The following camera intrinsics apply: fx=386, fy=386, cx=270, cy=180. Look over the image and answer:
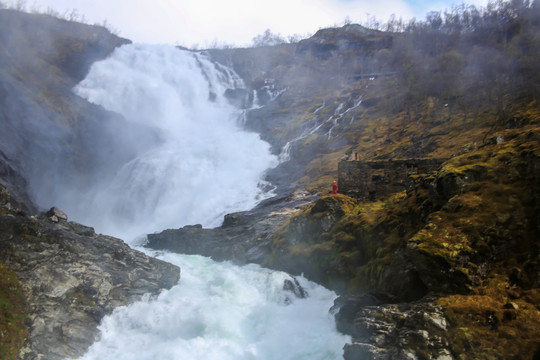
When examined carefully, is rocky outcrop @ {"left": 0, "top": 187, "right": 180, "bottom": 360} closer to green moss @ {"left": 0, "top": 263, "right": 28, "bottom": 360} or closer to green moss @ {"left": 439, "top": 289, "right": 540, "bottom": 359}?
green moss @ {"left": 0, "top": 263, "right": 28, "bottom": 360}

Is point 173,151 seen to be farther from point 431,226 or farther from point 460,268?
point 460,268

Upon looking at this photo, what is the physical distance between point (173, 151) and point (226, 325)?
36.6 m

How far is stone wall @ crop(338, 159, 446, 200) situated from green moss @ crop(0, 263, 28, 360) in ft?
57.4

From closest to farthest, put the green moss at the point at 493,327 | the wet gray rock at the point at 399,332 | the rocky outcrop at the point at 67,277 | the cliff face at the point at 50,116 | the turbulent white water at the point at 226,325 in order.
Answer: the green moss at the point at 493,327
the wet gray rock at the point at 399,332
the rocky outcrop at the point at 67,277
the turbulent white water at the point at 226,325
the cliff face at the point at 50,116

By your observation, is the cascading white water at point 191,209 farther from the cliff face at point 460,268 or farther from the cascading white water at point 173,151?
the cliff face at point 460,268

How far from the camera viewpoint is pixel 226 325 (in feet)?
54.3

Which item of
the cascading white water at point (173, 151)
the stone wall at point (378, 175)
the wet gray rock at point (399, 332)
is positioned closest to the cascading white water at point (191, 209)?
the cascading white water at point (173, 151)

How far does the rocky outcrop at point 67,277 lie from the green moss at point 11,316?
Answer: 0.24 m

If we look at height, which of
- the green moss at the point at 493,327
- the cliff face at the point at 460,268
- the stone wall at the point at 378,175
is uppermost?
the stone wall at the point at 378,175

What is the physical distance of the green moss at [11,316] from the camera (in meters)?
12.9

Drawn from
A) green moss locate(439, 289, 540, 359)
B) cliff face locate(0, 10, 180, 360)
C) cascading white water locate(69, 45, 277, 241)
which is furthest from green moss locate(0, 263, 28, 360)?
cascading white water locate(69, 45, 277, 241)

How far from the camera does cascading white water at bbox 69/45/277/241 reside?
39500 mm

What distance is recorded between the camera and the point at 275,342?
50.3 ft

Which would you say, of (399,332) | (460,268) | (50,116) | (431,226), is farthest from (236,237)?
(50,116)
